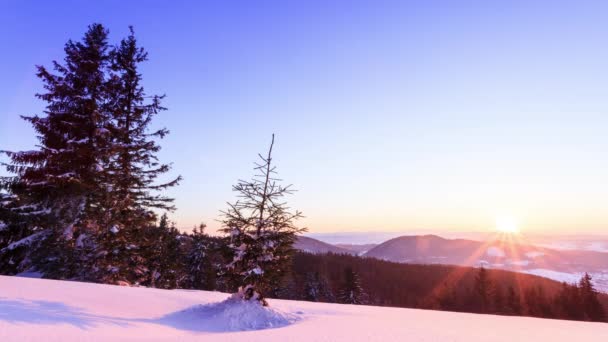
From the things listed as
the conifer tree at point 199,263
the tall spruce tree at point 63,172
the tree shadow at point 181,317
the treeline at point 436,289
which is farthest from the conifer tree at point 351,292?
the tree shadow at point 181,317

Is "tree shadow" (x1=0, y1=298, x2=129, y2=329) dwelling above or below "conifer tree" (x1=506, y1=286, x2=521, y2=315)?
above

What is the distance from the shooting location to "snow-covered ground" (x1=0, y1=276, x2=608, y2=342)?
5.91 m

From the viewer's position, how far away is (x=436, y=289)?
110 metres

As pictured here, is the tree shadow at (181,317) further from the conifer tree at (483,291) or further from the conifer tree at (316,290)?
the conifer tree at (483,291)

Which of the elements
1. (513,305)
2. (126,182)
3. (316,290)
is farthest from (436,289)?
(126,182)

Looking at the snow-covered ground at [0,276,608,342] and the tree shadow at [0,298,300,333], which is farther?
the tree shadow at [0,298,300,333]

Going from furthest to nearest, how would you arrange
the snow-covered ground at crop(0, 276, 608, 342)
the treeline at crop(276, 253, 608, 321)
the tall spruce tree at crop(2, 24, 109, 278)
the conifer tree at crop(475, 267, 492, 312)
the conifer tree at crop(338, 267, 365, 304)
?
the conifer tree at crop(475, 267, 492, 312) < the treeline at crop(276, 253, 608, 321) < the conifer tree at crop(338, 267, 365, 304) < the tall spruce tree at crop(2, 24, 109, 278) < the snow-covered ground at crop(0, 276, 608, 342)

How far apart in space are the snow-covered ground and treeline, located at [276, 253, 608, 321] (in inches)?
88.9

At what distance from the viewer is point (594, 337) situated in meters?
8.22

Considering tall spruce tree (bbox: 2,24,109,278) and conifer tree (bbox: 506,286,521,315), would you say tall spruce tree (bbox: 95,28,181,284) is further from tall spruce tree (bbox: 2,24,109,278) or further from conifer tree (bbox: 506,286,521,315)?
conifer tree (bbox: 506,286,521,315)

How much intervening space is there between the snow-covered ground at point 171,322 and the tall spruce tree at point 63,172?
25.7 feet

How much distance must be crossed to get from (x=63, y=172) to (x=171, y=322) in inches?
488

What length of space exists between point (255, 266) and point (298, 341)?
15.4ft

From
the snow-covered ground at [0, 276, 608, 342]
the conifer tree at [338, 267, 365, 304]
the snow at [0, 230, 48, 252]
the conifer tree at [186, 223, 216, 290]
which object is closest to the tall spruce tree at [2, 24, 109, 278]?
the snow at [0, 230, 48, 252]
